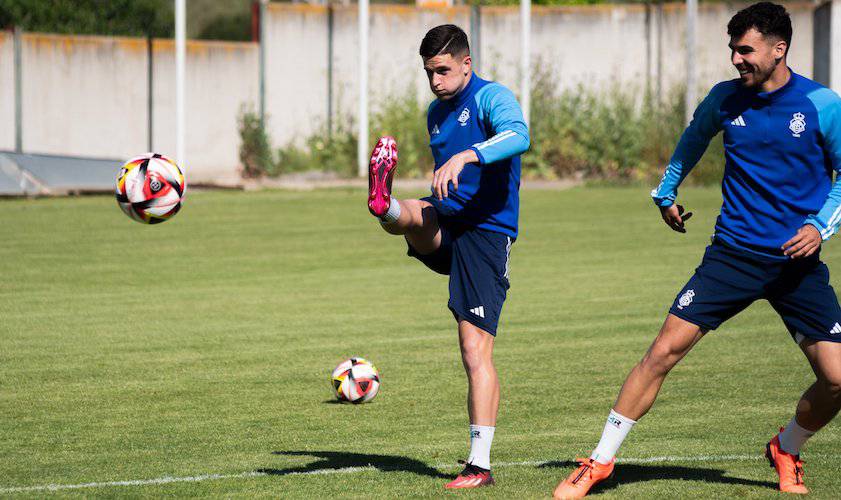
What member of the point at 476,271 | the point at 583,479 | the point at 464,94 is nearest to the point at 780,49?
the point at 464,94

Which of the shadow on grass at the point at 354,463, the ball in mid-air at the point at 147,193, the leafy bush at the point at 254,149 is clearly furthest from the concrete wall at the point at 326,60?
the shadow on grass at the point at 354,463

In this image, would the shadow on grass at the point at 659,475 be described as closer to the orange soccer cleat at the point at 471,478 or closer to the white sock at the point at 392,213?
the orange soccer cleat at the point at 471,478

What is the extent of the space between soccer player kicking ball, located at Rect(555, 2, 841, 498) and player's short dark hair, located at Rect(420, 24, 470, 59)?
1300 millimetres

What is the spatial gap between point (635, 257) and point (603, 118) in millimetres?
15438

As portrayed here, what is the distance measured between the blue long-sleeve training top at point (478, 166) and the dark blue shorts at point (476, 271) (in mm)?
63

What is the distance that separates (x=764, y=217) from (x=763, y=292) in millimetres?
370

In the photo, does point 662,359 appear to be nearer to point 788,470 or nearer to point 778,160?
point 788,470

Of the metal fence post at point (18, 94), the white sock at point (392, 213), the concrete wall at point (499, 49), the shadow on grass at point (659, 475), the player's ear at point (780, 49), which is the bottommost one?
the shadow on grass at point (659, 475)

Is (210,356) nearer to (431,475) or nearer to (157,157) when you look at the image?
(157,157)

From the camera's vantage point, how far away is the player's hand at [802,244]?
19.7ft

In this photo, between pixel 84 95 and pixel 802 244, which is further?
pixel 84 95

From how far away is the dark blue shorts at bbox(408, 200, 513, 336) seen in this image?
661 cm

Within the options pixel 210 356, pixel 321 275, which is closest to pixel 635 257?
pixel 321 275

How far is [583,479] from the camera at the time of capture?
20.7 feet
